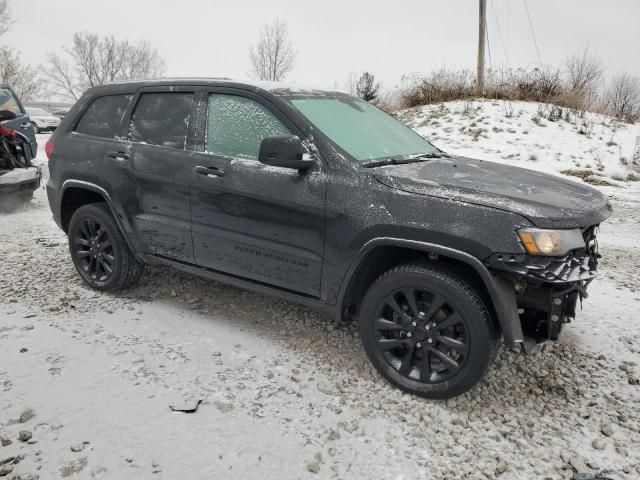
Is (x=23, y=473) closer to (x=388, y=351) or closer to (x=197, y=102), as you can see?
(x=388, y=351)

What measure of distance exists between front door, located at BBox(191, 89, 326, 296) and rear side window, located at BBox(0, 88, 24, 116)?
667 cm

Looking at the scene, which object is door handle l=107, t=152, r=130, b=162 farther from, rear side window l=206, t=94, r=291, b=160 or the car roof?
rear side window l=206, t=94, r=291, b=160

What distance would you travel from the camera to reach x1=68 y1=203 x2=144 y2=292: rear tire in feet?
13.6

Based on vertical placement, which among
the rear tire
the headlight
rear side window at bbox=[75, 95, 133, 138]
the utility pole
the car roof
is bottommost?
the rear tire

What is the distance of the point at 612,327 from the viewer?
3.85m

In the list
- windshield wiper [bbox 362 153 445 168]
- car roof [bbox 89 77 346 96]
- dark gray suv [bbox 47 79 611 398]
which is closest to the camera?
dark gray suv [bbox 47 79 611 398]

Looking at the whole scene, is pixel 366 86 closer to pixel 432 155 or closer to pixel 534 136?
pixel 534 136

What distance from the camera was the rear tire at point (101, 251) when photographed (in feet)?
13.6

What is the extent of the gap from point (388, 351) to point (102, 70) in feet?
197

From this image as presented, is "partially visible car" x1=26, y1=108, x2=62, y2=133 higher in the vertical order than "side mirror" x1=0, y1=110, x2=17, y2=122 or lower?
lower

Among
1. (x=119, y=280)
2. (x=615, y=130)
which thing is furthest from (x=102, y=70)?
(x=119, y=280)

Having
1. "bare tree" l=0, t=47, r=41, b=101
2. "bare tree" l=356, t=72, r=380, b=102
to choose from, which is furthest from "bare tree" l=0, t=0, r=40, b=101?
"bare tree" l=356, t=72, r=380, b=102

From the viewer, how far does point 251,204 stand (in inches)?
130

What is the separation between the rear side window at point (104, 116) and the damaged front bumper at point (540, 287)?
307 cm
